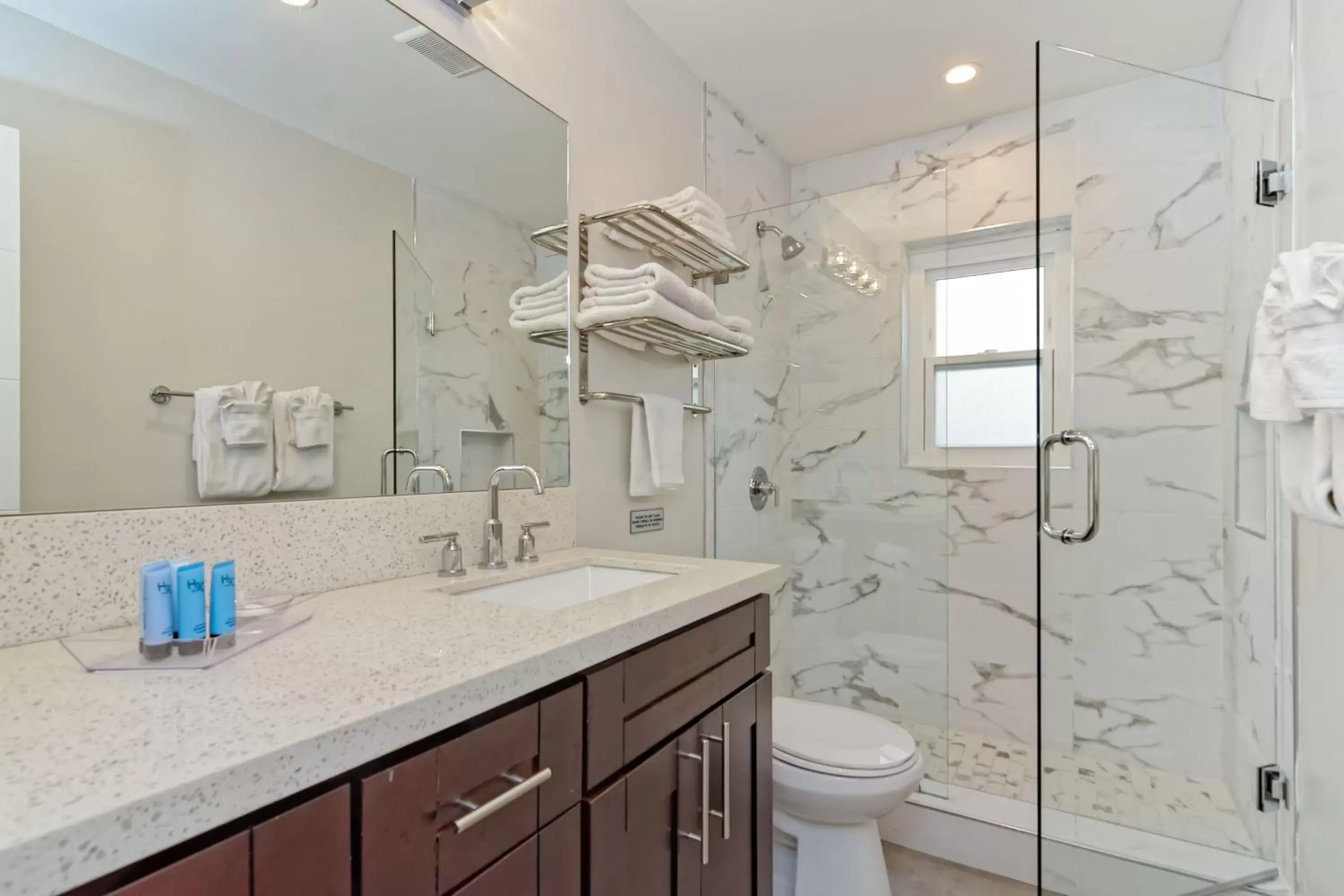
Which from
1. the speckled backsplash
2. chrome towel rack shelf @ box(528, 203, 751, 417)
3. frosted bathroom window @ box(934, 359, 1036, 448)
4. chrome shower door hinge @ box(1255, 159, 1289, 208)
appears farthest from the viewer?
frosted bathroom window @ box(934, 359, 1036, 448)

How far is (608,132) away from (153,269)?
48.8 inches

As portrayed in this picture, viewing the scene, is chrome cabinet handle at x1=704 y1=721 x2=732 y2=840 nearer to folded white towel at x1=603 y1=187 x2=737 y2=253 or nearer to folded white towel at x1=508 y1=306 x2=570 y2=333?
folded white towel at x1=508 y1=306 x2=570 y2=333

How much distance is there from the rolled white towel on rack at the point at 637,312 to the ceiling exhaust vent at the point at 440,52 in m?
0.55

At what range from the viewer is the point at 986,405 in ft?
8.09

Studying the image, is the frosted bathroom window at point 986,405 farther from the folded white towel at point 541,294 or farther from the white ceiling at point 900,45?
the folded white towel at point 541,294

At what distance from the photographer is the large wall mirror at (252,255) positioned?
2.70 ft

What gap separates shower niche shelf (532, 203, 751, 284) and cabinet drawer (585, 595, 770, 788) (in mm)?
986

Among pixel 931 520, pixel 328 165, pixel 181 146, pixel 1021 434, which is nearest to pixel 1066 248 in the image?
pixel 1021 434

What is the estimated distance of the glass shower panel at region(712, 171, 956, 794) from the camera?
2.29 m

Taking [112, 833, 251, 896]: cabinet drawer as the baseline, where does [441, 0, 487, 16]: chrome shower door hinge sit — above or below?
above

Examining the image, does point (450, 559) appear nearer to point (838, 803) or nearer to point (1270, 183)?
point (838, 803)

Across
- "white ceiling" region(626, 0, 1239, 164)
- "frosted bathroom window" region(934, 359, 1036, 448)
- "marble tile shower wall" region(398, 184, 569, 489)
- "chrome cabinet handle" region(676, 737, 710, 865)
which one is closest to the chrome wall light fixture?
"frosted bathroom window" region(934, 359, 1036, 448)

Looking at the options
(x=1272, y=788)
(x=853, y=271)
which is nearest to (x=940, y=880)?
(x=1272, y=788)

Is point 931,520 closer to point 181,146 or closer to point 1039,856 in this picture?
point 1039,856
